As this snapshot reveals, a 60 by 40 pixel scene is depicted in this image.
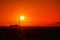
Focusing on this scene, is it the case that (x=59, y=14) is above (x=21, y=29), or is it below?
above

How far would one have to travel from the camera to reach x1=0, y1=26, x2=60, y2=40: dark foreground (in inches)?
33.8

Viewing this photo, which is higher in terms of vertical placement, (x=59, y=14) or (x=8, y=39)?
(x=59, y=14)

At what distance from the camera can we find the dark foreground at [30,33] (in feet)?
2.82

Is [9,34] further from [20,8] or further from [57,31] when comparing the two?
[20,8]

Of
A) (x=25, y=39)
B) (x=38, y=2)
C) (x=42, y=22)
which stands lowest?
(x=25, y=39)

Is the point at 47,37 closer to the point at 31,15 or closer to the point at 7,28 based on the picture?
the point at 7,28

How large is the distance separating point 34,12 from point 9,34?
0.53 meters

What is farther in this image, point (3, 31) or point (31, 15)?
point (31, 15)

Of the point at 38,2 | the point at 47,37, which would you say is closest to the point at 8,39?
the point at 47,37

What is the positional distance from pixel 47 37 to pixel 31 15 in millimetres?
487

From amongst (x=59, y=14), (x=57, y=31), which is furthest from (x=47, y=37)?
(x=59, y=14)

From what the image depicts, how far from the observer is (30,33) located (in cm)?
87

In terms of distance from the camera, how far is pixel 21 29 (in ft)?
2.86

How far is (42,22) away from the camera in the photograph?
129 centimetres
